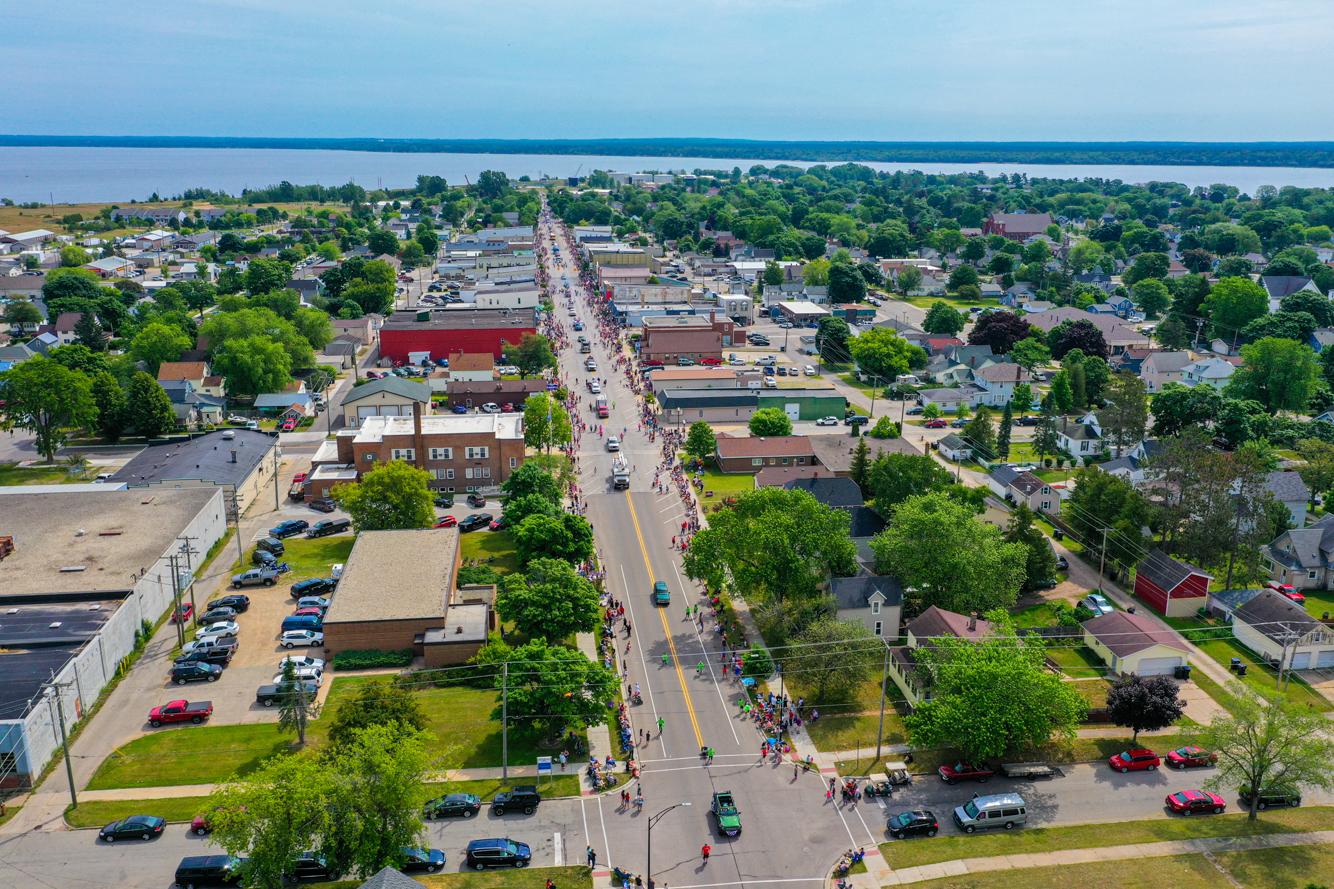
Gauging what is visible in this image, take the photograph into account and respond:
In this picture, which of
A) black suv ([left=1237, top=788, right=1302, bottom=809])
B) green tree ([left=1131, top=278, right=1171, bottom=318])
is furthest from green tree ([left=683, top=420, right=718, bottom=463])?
green tree ([left=1131, top=278, right=1171, bottom=318])

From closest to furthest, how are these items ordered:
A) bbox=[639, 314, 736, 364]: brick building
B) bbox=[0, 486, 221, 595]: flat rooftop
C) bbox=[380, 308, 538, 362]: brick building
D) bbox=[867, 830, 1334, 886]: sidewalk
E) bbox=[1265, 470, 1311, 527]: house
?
bbox=[867, 830, 1334, 886]: sidewalk
bbox=[0, 486, 221, 595]: flat rooftop
bbox=[1265, 470, 1311, 527]: house
bbox=[639, 314, 736, 364]: brick building
bbox=[380, 308, 538, 362]: brick building

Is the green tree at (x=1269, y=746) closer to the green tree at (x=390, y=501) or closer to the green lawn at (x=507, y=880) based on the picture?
the green lawn at (x=507, y=880)

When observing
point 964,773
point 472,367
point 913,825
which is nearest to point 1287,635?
point 964,773

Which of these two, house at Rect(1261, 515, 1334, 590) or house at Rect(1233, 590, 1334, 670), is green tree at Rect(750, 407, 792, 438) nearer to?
house at Rect(1261, 515, 1334, 590)

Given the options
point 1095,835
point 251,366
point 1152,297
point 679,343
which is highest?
point 1152,297

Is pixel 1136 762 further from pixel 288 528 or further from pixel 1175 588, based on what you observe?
pixel 288 528

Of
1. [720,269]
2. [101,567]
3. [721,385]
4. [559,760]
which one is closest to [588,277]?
[720,269]
